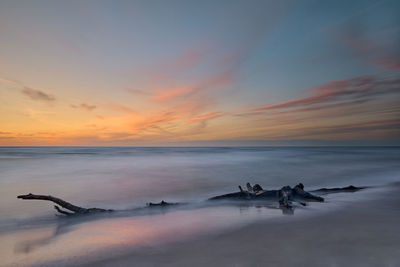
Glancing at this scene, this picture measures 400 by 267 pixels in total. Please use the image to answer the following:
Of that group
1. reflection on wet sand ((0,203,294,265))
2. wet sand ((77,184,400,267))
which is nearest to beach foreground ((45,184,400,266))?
wet sand ((77,184,400,267))

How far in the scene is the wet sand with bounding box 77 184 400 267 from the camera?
12.6 feet

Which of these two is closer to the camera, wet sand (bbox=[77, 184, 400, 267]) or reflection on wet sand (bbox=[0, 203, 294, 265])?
wet sand (bbox=[77, 184, 400, 267])

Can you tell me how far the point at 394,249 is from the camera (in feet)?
13.5

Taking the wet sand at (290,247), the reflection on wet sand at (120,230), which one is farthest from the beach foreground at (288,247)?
the reflection on wet sand at (120,230)

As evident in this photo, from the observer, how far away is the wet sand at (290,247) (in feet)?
12.6

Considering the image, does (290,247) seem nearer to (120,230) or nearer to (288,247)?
(288,247)

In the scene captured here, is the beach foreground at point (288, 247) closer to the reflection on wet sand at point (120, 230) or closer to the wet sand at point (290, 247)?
the wet sand at point (290, 247)

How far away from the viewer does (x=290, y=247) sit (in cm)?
432

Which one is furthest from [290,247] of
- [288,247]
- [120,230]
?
[120,230]

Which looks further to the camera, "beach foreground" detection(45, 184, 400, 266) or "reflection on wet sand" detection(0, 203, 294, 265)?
"reflection on wet sand" detection(0, 203, 294, 265)

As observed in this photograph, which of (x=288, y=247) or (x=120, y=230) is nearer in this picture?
(x=288, y=247)

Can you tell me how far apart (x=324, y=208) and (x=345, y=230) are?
2026mm

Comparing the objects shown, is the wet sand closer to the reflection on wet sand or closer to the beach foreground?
the beach foreground

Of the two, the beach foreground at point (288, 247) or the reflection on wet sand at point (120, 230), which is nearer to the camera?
the beach foreground at point (288, 247)
